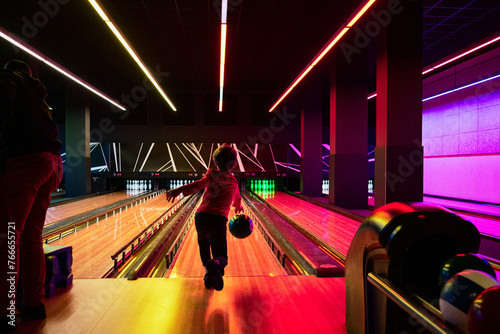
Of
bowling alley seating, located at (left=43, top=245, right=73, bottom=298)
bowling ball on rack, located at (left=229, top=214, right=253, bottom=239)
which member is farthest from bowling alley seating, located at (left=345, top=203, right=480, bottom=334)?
bowling alley seating, located at (left=43, top=245, right=73, bottom=298)

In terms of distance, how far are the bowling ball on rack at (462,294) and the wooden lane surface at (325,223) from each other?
2147 millimetres

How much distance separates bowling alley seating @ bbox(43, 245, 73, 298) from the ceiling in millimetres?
3900

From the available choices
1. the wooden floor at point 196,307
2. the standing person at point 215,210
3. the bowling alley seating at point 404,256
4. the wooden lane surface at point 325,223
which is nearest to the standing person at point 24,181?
the wooden floor at point 196,307

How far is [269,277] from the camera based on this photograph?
2.03 metres

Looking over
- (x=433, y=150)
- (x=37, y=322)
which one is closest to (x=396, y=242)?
(x=37, y=322)

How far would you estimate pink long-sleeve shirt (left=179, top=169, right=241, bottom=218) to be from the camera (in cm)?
176

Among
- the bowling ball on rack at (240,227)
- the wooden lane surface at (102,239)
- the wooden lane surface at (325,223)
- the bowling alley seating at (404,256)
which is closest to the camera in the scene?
the bowling alley seating at (404,256)

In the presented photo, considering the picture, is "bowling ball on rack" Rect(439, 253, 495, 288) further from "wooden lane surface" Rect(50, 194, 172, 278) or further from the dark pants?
"wooden lane surface" Rect(50, 194, 172, 278)

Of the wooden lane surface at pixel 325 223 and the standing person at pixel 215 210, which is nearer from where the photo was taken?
the standing person at pixel 215 210

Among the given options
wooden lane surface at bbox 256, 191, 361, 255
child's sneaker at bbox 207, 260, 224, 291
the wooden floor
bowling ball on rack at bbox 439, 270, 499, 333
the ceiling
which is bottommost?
wooden lane surface at bbox 256, 191, 361, 255

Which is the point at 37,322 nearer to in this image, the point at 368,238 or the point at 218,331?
the point at 218,331

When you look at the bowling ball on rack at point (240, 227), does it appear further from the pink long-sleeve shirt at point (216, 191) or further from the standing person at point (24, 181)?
the standing person at point (24, 181)

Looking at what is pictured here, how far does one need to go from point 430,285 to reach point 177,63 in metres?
7.20

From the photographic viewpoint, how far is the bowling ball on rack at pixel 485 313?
626 mm
